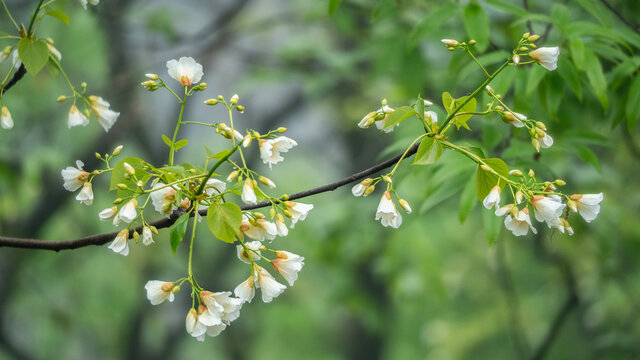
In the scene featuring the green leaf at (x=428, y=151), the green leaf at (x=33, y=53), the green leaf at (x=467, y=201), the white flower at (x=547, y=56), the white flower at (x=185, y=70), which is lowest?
the green leaf at (x=467, y=201)

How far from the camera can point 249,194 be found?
0.79 meters

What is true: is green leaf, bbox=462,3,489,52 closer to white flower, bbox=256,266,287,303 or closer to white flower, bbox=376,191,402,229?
white flower, bbox=376,191,402,229

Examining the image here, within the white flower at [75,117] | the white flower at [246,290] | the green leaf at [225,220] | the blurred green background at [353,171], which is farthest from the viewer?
the blurred green background at [353,171]

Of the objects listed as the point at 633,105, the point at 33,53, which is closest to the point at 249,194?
the point at 33,53

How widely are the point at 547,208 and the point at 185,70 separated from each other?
572mm

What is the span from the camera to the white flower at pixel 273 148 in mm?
829

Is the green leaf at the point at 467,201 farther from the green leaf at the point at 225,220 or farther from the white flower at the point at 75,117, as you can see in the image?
the white flower at the point at 75,117

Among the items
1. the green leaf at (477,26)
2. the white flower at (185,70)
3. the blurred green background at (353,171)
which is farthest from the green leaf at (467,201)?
the white flower at (185,70)

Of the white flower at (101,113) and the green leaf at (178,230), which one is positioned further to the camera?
the white flower at (101,113)

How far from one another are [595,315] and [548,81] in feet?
9.19

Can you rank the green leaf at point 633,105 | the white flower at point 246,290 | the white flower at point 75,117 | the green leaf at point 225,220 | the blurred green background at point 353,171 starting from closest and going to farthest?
the green leaf at point 225,220
the white flower at point 246,290
the white flower at point 75,117
the green leaf at point 633,105
the blurred green background at point 353,171

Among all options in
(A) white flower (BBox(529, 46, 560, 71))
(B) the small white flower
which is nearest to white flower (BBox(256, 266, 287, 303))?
(B) the small white flower

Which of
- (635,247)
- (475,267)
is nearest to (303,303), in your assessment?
(475,267)

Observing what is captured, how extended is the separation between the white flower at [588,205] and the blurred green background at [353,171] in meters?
0.35
